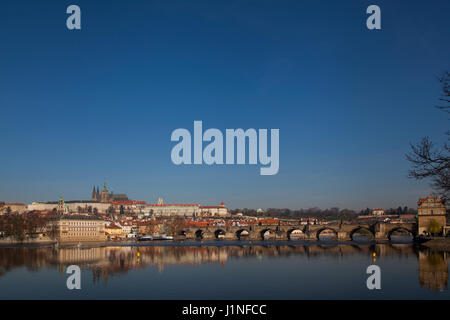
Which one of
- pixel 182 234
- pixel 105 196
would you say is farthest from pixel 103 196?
pixel 182 234

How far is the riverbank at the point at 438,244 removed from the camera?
47.2m

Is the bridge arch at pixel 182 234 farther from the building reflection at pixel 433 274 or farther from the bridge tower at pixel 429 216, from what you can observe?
the building reflection at pixel 433 274

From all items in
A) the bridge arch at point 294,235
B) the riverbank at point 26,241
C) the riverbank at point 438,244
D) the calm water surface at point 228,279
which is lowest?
the bridge arch at point 294,235

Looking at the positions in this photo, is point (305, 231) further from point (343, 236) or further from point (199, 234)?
point (199, 234)

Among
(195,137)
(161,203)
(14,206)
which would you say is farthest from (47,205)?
(195,137)

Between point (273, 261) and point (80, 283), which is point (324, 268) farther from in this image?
point (80, 283)

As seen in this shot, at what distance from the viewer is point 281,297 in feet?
65.0

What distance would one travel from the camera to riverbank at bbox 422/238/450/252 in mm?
47150

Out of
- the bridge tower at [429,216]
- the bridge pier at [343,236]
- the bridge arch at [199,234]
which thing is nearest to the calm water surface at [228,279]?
the bridge tower at [429,216]

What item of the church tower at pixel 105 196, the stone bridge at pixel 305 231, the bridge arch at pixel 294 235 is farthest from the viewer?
the church tower at pixel 105 196

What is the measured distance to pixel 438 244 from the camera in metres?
49.8

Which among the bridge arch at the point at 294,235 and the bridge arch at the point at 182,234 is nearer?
the bridge arch at the point at 294,235
